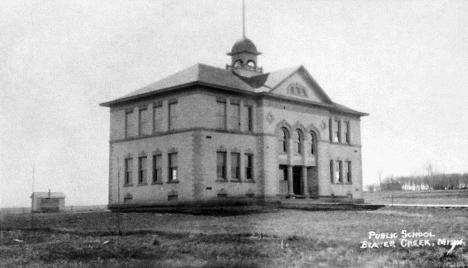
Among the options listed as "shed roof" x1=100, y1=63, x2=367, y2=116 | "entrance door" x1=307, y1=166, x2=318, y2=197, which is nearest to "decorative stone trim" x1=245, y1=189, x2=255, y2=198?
"entrance door" x1=307, y1=166, x2=318, y2=197

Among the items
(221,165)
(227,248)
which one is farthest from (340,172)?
(227,248)

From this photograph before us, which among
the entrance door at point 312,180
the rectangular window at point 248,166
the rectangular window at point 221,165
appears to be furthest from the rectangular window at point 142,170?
the entrance door at point 312,180

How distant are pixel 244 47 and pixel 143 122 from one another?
10.9 m

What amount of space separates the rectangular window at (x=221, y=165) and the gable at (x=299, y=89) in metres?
6.07

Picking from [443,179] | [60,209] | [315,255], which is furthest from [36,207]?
[443,179]

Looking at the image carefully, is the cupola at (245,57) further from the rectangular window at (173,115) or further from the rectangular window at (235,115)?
the rectangular window at (173,115)

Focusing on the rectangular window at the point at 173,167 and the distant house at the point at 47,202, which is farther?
the distant house at the point at 47,202

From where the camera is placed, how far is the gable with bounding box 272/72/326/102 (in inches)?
1492

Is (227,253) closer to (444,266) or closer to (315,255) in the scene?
(315,255)

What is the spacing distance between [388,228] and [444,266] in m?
6.59

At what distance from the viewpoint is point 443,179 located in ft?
350

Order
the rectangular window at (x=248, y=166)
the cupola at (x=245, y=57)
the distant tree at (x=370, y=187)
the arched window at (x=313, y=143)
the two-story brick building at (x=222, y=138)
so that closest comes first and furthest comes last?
the two-story brick building at (x=222, y=138), the rectangular window at (x=248, y=166), the arched window at (x=313, y=143), the cupola at (x=245, y=57), the distant tree at (x=370, y=187)

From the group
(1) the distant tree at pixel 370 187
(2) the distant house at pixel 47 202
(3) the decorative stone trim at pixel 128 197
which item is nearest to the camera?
(3) the decorative stone trim at pixel 128 197

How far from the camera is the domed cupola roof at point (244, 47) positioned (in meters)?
42.4
